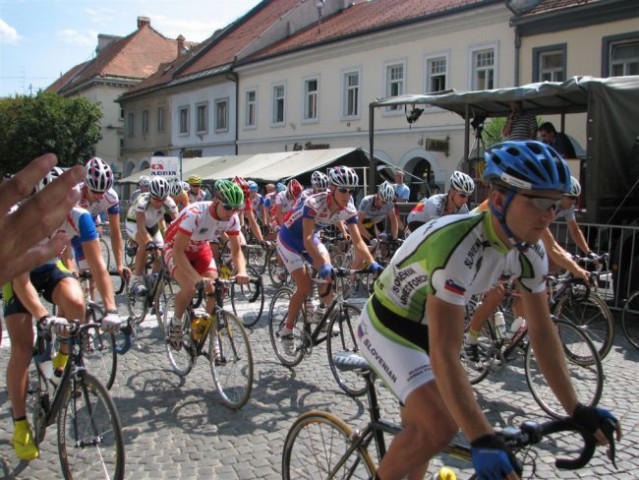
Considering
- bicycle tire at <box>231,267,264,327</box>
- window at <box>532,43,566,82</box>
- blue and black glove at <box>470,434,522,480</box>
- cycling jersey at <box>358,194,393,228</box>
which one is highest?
window at <box>532,43,566,82</box>

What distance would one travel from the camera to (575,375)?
5.44 meters

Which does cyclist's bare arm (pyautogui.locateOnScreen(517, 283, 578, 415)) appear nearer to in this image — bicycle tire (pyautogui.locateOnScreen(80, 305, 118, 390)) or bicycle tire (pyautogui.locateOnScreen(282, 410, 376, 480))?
bicycle tire (pyautogui.locateOnScreen(282, 410, 376, 480))

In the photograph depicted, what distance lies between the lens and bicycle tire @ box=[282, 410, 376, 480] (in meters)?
2.88

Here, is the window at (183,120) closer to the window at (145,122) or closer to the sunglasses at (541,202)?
the window at (145,122)

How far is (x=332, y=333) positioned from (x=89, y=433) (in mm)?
2734

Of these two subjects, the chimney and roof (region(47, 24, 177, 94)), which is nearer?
roof (region(47, 24, 177, 94))

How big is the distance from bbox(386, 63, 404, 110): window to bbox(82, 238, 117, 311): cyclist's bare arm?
20.9 metres

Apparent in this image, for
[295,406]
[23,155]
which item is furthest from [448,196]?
[23,155]

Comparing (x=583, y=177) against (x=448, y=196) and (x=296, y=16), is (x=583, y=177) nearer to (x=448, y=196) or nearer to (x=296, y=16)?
(x=448, y=196)

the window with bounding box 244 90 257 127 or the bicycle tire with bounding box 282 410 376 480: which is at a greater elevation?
the window with bounding box 244 90 257 127

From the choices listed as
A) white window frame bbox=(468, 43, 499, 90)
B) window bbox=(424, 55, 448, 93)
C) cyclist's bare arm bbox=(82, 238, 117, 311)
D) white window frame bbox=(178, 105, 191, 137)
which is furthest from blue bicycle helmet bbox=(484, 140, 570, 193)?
white window frame bbox=(178, 105, 191, 137)

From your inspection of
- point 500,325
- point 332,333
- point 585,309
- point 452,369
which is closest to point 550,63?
point 585,309

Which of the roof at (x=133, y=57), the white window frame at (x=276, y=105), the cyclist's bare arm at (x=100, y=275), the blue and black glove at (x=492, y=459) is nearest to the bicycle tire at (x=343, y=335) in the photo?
the cyclist's bare arm at (x=100, y=275)

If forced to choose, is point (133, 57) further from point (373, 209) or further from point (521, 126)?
point (521, 126)
